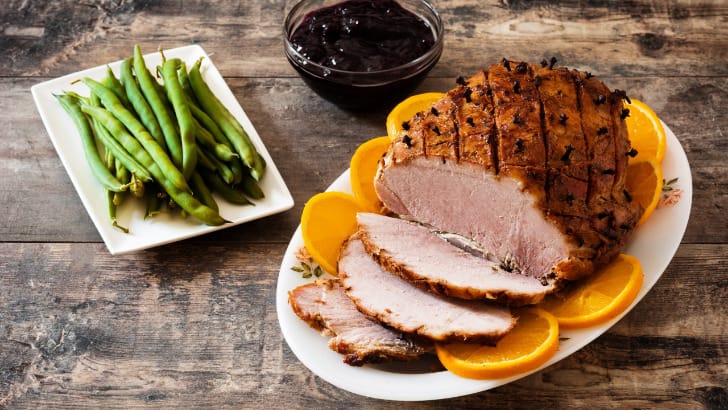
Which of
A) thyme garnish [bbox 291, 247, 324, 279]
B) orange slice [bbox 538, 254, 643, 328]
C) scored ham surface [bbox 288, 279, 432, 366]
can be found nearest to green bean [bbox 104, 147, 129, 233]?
thyme garnish [bbox 291, 247, 324, 279]

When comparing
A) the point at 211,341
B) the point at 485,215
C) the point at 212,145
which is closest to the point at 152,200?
the point at 212,145

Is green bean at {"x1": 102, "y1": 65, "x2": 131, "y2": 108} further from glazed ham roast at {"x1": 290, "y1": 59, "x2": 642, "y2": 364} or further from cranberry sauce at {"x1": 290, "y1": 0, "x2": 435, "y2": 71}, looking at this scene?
glazed ham roast at {"x1": 290, "y1": 59, "x2": 642, "y2": 364}

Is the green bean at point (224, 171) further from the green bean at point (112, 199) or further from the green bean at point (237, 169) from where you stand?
the green bean at point (112, 199)

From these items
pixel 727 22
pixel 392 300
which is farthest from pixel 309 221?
pixel 727 22

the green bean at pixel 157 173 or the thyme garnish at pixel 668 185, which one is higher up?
the thyme garnish at pixel 668 185

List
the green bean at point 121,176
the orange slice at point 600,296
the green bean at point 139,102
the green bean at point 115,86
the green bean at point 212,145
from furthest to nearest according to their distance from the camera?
the green bean at point 115,86
the green bean at point 139,102
the green bean at point 212,145
the green bean at point 121,176
the orange slice at point 600,296

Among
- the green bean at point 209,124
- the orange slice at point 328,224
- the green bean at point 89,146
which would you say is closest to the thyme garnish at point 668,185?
the orange slice at point 328,224
